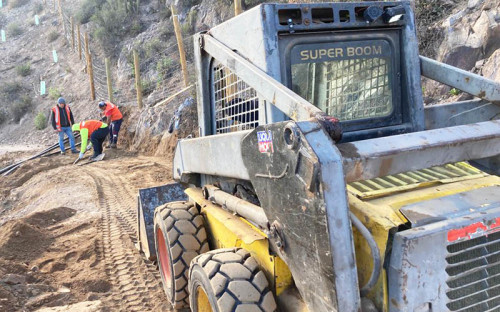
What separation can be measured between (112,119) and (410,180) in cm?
1218

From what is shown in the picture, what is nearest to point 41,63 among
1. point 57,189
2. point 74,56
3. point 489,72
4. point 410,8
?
point 74,56

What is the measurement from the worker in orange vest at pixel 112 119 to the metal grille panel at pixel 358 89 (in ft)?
36.9

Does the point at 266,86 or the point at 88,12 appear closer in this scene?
the point at 266,86

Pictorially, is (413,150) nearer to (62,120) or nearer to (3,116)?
(62,120)

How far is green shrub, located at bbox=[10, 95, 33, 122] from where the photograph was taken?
23.5m

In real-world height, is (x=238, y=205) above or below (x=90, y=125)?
below

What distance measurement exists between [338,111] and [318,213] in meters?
1.38

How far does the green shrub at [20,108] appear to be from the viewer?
23.5 m

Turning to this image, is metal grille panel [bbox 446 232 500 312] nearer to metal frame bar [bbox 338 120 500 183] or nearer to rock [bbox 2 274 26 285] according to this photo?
metal frame bar [bbox 338 120 500 183]

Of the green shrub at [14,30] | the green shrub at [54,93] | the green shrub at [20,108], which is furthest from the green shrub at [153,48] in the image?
the green shrub at [14,30]

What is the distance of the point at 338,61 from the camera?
285cm

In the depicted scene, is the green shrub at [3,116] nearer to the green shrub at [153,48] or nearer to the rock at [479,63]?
the green shrub at [153,48]

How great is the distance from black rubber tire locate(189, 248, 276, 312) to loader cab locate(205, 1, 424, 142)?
82cm

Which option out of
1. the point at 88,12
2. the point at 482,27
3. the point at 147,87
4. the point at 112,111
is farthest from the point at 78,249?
the point at 88,12
